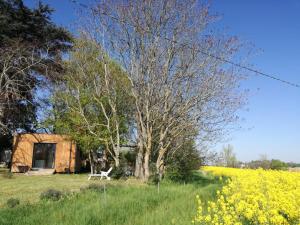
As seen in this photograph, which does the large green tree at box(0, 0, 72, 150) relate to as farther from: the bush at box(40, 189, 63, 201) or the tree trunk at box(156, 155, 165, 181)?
the bush at box(40, 189, 63, 201)

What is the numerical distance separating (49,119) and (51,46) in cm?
805

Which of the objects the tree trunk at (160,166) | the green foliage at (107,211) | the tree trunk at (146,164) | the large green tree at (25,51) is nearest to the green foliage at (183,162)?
the tree trunk at (160,166)

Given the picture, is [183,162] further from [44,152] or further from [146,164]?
[44,152]

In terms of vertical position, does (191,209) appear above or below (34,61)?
below

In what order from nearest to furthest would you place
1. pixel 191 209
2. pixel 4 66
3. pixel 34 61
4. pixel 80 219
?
pixel 80 219
pixel 191 209
pixel 4 66
pixel 34 61

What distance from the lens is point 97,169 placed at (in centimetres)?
3025

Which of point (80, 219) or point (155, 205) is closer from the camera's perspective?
point (80, 219)

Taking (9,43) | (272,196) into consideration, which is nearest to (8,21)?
(9,43)

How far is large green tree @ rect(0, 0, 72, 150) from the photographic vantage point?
21.4 m

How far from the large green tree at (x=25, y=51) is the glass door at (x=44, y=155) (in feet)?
15.5

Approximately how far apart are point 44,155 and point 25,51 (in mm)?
10198

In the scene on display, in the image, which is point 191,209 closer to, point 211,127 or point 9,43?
point 211,127

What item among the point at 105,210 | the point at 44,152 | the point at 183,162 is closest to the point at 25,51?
the point at 44,152

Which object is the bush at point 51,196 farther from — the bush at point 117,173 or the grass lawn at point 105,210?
the bush at point 117,173
